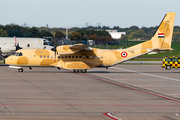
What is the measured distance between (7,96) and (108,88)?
9.18 m

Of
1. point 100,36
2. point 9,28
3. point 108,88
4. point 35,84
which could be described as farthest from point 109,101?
point 100,36

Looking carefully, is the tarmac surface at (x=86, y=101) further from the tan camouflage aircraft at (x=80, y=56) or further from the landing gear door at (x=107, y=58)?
the landing gear door at (x=107, y=58)

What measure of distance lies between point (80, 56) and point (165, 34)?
11939mm

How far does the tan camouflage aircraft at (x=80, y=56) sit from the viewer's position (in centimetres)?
3778

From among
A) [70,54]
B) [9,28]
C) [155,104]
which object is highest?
[9,28]

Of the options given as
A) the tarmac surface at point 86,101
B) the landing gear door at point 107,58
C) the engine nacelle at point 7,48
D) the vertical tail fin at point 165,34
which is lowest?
the tarmac surface at point 86,101

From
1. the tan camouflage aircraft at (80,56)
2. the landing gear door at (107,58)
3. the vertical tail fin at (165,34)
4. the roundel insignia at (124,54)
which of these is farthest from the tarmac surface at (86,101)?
the vertical tail fin at (165,34)

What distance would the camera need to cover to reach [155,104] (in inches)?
756

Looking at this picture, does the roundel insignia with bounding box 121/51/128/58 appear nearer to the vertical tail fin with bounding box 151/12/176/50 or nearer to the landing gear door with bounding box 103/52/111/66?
the landing gear door with bounding box 103/52/111/66

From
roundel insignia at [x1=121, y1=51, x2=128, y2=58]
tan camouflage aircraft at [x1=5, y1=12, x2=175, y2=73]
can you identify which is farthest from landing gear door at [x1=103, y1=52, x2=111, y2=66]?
roundel insignia at [x1=121, y1=51, x2=128, y2=58]

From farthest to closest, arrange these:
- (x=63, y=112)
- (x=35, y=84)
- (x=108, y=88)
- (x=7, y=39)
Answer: (x=7, y=39) < (x=35, y=84) < (x=108, y=88) < (x=63, y=112)

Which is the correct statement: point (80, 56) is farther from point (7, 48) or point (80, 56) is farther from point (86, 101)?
point (86, 101)

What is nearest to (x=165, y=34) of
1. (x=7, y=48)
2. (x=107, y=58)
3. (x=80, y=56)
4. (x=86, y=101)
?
(x=107, y=58)

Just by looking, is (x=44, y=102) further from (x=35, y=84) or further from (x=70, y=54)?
(x=70, y=54)
